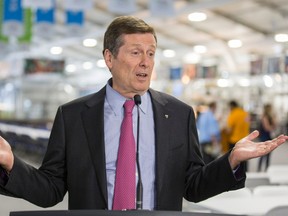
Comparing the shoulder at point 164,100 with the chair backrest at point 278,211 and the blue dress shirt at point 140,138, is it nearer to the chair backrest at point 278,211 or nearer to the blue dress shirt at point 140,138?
the blue dress shirt at point 140,138

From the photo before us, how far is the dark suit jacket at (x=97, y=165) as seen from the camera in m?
2.34

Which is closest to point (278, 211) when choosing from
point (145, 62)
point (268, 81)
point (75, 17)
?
point (145, 62)

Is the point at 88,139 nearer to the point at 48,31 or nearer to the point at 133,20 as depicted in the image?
the point at 133,20

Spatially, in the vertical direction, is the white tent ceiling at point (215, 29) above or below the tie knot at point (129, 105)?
above

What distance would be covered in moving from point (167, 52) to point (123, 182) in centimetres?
3029

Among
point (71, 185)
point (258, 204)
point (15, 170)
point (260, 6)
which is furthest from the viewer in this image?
point (260, 6)

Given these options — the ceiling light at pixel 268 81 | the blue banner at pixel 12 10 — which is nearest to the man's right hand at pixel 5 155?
the blue banner at pixel 12 10

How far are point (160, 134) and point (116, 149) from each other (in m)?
0.19

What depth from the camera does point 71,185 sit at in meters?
2.43

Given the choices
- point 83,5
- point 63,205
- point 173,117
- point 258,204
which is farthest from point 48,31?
point 173,117

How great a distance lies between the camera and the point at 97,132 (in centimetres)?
239

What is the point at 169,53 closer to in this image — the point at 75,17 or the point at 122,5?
the point at 75,17

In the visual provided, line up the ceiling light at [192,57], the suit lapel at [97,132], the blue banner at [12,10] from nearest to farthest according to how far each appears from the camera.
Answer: the suit lapel at [97,132], the blue banner at [12,10], the ceiling light at [192,57]

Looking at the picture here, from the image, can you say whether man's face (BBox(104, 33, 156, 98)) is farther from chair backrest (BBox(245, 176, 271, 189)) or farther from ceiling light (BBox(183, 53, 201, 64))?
ceiling light (BBox(183, 53, 201, 64))
